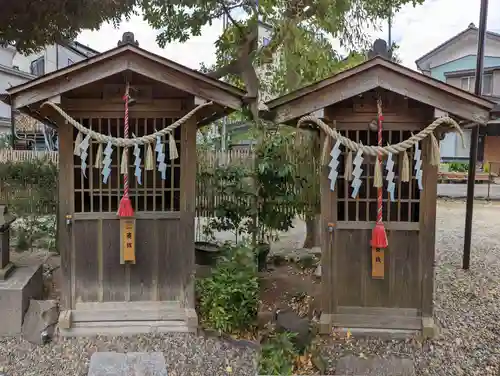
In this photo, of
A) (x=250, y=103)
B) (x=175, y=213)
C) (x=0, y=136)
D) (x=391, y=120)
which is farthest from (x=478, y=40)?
(x=0, y=136)

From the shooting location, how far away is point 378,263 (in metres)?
2.11

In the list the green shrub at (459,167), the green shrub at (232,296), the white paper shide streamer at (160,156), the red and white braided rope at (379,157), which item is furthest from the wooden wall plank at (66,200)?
the green shrub at (459,167)

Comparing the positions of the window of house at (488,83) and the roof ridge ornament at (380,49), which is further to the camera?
the window of house at (488,83)

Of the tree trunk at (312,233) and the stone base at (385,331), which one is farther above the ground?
the tree trunk at (312,233)

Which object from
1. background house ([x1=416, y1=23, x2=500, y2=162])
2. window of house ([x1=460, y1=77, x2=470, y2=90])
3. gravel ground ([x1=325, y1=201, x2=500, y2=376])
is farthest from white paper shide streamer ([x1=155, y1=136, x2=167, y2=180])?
window of house ([x1=460, y1=77, x2=470, y2=90])

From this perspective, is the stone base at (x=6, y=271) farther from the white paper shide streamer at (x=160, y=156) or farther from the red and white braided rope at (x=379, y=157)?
the red and white braided rope at (x=379, y=157)

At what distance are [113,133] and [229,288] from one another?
3.19ft

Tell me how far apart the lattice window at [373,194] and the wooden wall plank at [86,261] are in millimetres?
1258

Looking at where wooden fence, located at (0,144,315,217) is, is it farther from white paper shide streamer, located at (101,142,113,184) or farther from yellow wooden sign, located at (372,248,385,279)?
yellow wooden sign, located at (372,248,385,279)

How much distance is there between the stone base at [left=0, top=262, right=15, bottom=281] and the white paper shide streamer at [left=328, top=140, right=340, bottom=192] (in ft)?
5.96

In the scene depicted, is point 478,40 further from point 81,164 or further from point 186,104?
point 81,164

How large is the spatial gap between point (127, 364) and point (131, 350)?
14 centimetres

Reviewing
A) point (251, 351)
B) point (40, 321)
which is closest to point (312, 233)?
point (251, 351)

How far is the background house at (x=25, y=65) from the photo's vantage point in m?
1.97
